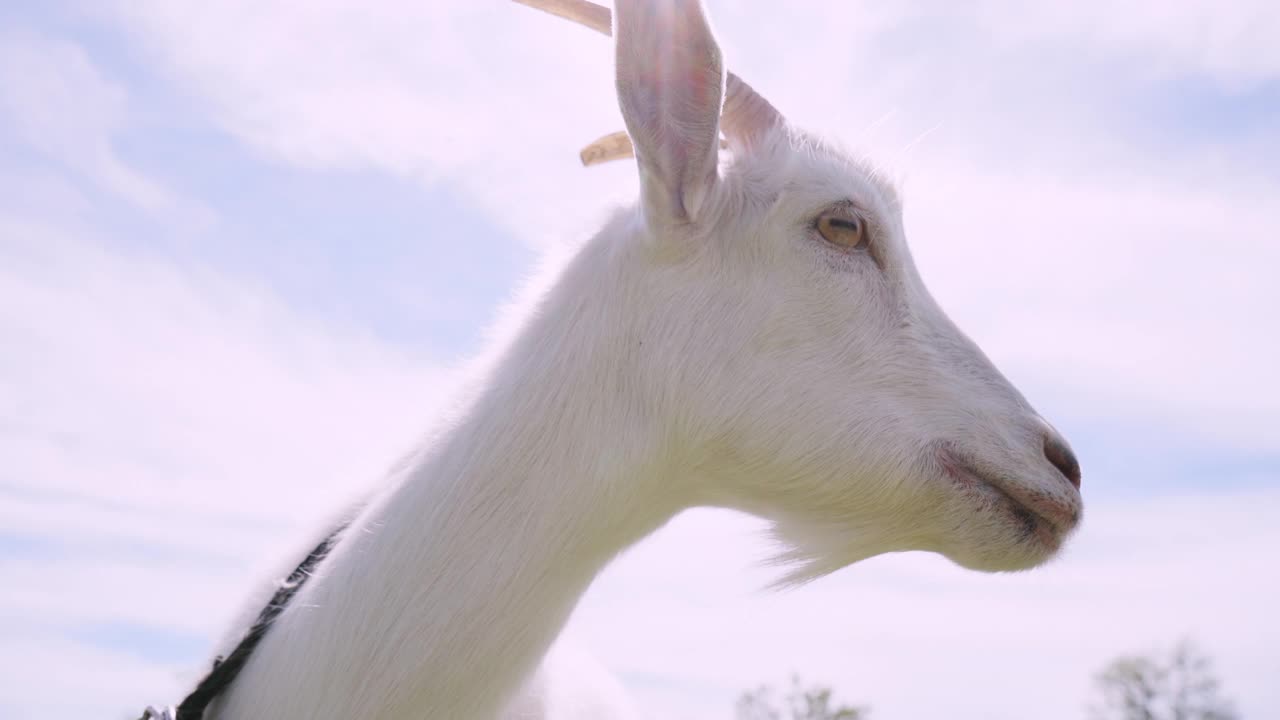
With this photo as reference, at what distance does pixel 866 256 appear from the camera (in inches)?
105

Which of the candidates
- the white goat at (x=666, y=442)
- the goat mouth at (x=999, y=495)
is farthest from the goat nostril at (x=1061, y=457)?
the goat mouth at (x=999, y=495)

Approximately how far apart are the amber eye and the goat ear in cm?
→ 33

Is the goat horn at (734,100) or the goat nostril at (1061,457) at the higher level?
the goat horn at (734,100)

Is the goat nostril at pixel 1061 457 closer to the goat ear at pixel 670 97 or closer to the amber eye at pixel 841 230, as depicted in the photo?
the amber eye at pixel 841 230

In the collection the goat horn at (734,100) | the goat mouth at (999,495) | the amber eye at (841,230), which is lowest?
the goat mouth at (999,495)

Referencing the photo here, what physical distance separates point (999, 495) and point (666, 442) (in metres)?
0.81

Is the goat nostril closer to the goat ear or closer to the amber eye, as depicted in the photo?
the amber eye

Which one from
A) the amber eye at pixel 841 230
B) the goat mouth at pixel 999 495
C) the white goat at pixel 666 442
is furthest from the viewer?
the amber eye at pixel 841 230

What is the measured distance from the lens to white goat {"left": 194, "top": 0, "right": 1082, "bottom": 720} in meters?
2.30

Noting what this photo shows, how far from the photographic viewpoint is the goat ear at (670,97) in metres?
2.36

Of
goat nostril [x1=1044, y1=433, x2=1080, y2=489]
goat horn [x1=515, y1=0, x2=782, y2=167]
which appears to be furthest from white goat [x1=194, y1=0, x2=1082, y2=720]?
goat horn [x1=515, y1=0, x2=782, y2=167]

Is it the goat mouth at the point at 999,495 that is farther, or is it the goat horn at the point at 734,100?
the goat horn at the point at 734,100

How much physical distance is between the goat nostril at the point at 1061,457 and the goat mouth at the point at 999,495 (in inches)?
4.4

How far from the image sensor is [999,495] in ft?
8.06
